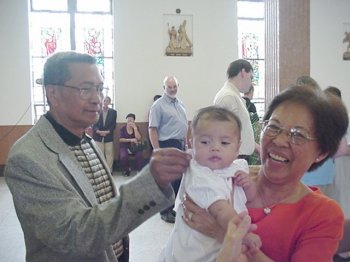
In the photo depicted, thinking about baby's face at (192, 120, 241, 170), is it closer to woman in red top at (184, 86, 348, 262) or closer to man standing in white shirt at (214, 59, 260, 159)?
woman in red top at (184, 86, 348, 262)

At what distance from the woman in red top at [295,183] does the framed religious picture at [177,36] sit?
772cm

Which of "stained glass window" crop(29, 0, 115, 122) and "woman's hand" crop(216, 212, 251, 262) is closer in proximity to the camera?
"woman's hand" crop(216, 212, 251, 262)

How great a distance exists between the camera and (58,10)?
29.1 feet

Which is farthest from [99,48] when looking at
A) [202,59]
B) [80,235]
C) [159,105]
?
[80,235]

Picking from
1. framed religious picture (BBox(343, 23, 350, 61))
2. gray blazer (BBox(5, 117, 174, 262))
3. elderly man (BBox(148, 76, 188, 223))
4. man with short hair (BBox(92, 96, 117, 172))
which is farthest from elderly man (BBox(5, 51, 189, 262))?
framed religious picture (BBox(343, 23, 350, 61))

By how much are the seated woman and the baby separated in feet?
22.3

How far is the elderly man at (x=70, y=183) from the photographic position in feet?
3.82

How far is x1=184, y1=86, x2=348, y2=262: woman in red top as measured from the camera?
1285 mm

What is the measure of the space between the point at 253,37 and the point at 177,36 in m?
2.07

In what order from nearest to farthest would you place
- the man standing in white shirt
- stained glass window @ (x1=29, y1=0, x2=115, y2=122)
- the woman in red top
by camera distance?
1. the woman in red top
2. the man standing in white shirt
3. stained glass window @ (x1=29, y1=0, x2=115, y2=122)

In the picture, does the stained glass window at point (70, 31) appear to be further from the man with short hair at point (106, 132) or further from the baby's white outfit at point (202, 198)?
the baby's white outfit at point (202, 198)

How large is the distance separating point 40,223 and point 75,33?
8.40m

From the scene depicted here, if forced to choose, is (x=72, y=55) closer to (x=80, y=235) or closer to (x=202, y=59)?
(x=80, y=235)

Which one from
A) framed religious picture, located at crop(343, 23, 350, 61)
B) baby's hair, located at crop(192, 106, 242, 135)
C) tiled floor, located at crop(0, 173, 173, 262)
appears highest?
framed religious picture, located at crop(343, 23, 350, 61)
